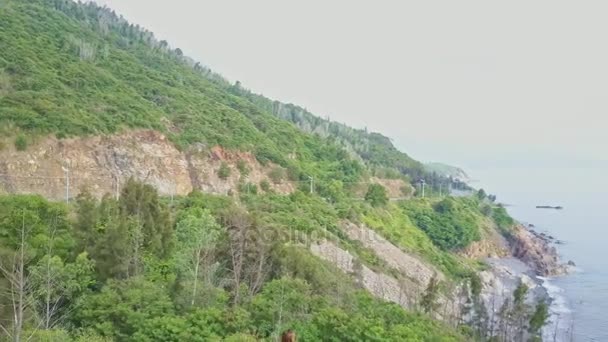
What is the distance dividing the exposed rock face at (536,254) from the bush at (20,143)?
76.7 m

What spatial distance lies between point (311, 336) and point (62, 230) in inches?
669

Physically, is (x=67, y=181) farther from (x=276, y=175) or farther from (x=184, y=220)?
(x=276, y=175)

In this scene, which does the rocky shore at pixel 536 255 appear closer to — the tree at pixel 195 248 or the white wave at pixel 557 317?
the white wave at pixel 557 317

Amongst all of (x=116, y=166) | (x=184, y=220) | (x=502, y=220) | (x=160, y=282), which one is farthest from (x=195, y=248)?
(x=502, y=220)

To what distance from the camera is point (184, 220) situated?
3909 centimetres

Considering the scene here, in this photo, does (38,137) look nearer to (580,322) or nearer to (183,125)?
(183,125)

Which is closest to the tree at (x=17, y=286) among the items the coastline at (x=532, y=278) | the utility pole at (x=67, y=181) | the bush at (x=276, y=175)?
the utility pole at (x=67, y=181)

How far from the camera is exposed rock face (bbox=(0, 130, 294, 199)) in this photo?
5319cm

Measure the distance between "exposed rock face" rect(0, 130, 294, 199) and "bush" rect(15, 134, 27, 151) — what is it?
434 mm

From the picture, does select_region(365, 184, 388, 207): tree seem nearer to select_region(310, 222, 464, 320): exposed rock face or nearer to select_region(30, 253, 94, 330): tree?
select_region(310, 222, 464, 320): exposed rock face

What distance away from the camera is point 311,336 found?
88.9ft

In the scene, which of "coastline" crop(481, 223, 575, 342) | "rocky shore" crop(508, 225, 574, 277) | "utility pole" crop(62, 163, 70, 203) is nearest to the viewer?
"utility pole" crop(62, 163, 70, 203)

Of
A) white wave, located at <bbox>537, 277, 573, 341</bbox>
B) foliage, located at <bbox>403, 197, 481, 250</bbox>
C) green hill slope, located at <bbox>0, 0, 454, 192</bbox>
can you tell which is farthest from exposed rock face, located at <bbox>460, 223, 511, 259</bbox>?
green hill slope, located at <bbox>0, 0, 454, 192</bbox>

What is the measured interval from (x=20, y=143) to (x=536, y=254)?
271 feet
